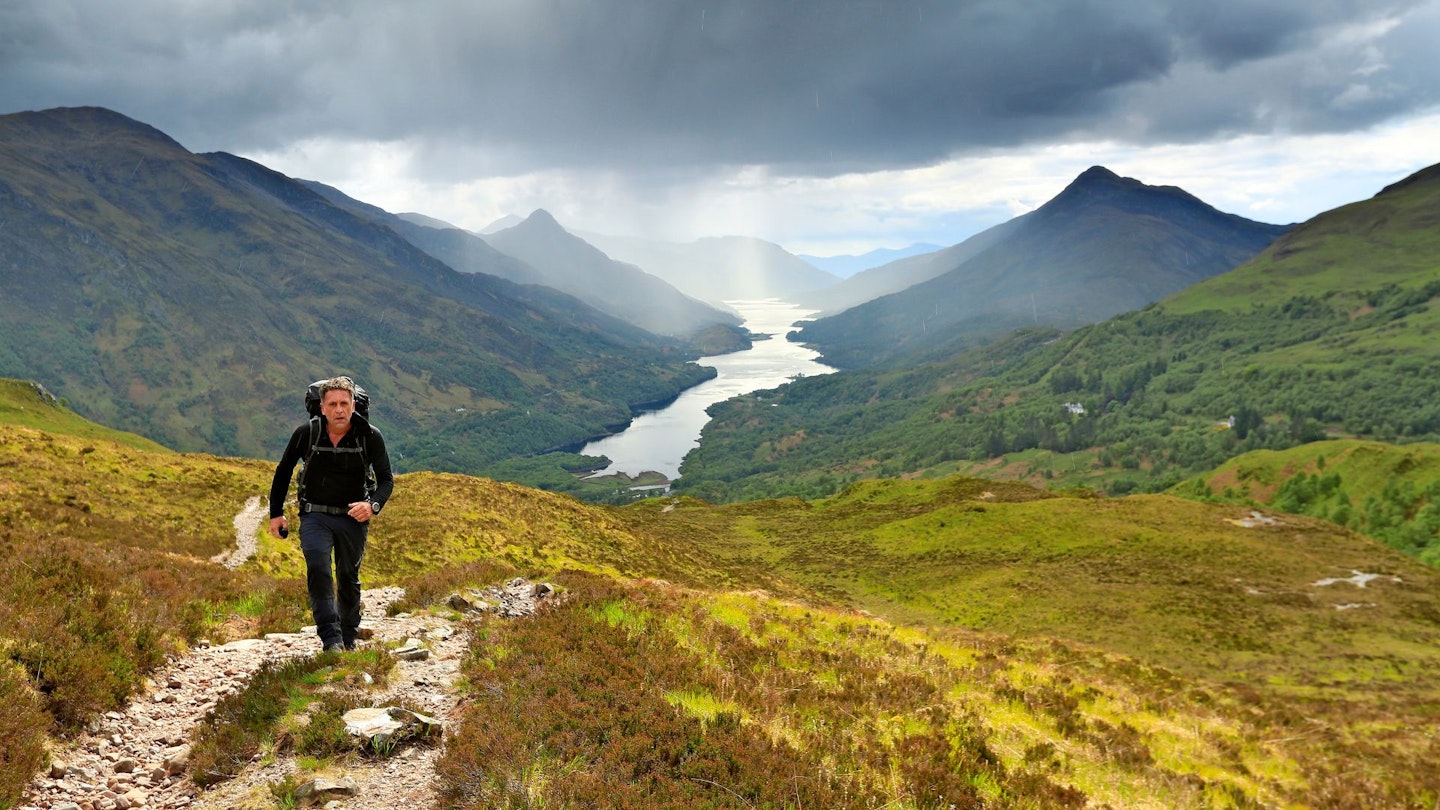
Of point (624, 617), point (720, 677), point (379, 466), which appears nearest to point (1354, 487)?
point (624, 617)

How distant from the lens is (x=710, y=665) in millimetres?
13453

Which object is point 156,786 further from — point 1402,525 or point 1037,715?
point 1402,525

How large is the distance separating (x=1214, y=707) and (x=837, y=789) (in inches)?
828

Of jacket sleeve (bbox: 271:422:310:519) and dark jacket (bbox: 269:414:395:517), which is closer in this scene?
jacket sleeve (bbox: 271:422:310:519)

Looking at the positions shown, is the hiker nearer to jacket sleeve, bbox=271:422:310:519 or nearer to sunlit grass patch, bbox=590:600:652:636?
jacket sleeve, bbox=271:422:310:519

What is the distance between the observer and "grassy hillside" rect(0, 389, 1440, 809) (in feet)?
28.8

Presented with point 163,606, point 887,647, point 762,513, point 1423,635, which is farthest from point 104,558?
point 762,513

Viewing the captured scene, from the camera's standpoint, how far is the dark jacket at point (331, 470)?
11.3 m

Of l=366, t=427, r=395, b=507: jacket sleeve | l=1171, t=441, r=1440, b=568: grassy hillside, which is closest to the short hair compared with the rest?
l=366, t=427, r=395, b=507: jacket sleeve

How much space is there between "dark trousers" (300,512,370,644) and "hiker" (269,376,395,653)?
15 millimetres

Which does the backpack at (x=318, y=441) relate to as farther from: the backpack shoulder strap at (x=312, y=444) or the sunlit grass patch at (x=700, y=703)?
the sunlit grass patch at (x=700, y=703)

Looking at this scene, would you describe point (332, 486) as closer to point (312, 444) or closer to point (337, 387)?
point (312, 444)

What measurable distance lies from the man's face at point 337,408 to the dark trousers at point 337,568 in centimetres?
162

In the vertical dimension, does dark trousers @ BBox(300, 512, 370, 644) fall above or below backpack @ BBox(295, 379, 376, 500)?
below
